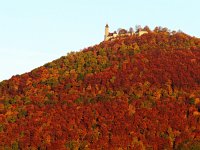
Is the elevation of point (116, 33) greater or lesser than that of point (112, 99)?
greater

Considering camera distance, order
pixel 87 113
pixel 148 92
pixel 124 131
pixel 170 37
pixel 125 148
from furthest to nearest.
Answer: pixel 170 37, pixel 148 92, pixel 87 113, pixel 124 131, pixel 125 148

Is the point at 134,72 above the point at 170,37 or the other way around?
the other way around

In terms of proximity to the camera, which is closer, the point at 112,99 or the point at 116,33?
the point at 112,99

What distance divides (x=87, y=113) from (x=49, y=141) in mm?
13884

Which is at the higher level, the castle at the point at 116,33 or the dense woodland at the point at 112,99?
the castle at the point at 116,33

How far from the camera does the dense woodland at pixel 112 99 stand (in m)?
107

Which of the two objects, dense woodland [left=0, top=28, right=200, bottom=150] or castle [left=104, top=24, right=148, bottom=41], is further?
castle [left=104, top=24, right=148, bottom=41]

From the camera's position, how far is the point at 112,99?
123938mm

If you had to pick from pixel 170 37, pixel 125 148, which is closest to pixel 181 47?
pixel 170 37

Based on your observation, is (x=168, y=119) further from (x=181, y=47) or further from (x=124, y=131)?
(x=181, y=47)

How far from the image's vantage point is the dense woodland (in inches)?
4225

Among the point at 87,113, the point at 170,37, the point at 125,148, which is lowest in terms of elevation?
the point at 125,148

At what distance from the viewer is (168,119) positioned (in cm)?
11512

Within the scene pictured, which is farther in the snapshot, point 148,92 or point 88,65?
point 88,65
